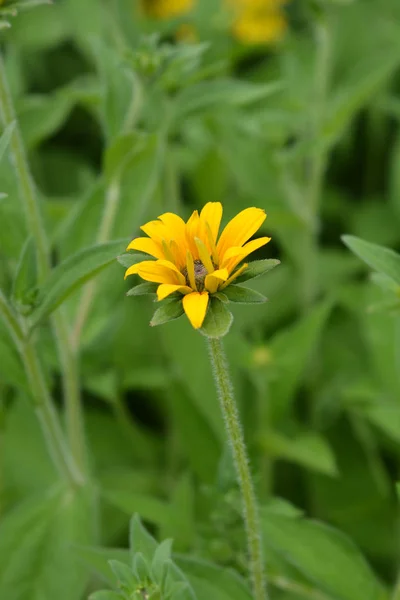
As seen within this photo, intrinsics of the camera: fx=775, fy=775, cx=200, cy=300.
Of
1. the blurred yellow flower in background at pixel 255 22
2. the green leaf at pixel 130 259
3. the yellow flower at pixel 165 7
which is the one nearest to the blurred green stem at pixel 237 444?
the green leaf at pixel 130 259

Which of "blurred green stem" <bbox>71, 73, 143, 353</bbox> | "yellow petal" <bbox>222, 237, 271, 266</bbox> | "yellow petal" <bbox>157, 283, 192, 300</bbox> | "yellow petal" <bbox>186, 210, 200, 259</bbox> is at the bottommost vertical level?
"yellow petal" <bbox>157, 283, 192, 300</bbox>

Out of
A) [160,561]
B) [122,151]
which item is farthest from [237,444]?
[122,151]

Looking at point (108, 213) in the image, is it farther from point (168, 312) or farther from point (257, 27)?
point (257, 27)

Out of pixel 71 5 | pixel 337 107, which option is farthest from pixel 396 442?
pixel 71 5

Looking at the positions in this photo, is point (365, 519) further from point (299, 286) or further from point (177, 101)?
point (177, 101)

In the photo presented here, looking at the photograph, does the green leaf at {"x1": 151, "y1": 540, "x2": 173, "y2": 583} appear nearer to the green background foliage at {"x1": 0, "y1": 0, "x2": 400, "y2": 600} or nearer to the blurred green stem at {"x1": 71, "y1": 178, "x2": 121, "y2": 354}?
the green background foliage at {"x1": 0, "y1": 0, "x2": 400, "y2": 600}

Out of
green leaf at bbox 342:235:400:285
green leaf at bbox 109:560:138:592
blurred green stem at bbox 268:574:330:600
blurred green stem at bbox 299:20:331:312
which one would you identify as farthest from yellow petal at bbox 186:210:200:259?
blurred green stem at bbox 299:20:331:312
